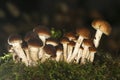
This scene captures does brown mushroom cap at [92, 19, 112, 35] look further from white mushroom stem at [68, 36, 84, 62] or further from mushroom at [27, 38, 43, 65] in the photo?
mushroom at [27, 38, 43, 65]

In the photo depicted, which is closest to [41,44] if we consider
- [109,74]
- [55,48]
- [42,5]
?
[55,48]

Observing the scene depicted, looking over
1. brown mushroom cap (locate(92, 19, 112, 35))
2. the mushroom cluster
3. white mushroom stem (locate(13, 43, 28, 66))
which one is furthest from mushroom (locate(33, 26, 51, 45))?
brown mushroom cap (locate(92, 19, 112, 35))

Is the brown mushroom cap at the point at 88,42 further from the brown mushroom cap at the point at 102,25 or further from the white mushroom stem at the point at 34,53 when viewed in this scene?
the white mushroom stem at the point at 34,53

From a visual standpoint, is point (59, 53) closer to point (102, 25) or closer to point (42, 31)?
point (42, 31)

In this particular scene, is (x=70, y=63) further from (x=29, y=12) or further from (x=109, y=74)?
(x=29, y=12)

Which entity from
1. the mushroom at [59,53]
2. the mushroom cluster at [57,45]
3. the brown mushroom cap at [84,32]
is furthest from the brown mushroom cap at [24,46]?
the brown mushroom cap at [84,32]

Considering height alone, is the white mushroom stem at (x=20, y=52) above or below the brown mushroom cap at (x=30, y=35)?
below

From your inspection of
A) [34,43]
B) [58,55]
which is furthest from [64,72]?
[34,43]
